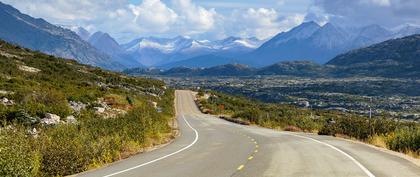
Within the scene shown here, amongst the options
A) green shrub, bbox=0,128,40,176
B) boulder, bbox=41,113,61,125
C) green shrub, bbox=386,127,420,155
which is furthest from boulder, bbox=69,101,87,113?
green shrub, bbox=0,128,40,176

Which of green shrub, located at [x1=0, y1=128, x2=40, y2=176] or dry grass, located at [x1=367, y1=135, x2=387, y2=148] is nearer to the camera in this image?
green shrub, located at [x1=0, y1=128, x2=40, y2=176]

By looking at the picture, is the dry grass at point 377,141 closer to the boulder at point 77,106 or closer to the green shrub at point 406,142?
the green shrub at point 406,142

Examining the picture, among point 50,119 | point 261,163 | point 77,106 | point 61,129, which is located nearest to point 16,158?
point 61,129

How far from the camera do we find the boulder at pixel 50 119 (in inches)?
1260

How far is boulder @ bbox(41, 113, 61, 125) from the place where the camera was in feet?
105

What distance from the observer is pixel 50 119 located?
3316 cm

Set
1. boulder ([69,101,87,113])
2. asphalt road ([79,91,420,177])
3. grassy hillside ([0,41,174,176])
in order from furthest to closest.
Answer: boulder ([69,101,87,113])
asphalt road ([79,91,420,177])
grassy hillside ([0,41,174,176])

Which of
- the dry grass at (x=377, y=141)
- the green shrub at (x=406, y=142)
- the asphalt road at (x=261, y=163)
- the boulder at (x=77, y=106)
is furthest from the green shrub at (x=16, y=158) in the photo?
the boulder at (x=77, y=106)

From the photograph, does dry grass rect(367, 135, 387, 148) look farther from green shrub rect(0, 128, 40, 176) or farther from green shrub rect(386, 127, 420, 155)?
green shrub rect(0, 128, 40, 176)

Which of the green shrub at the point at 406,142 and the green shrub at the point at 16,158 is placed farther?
the green shrub at the point at 406,142

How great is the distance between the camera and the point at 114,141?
2408cm

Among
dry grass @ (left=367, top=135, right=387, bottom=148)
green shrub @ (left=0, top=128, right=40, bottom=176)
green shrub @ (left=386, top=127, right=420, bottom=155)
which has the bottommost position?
dry grass @ (left=367, top=135, right=387, bottom=148)

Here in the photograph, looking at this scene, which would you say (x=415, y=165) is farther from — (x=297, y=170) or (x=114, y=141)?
(x=114, y=141)

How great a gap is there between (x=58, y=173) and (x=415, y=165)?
1192 centimetres
